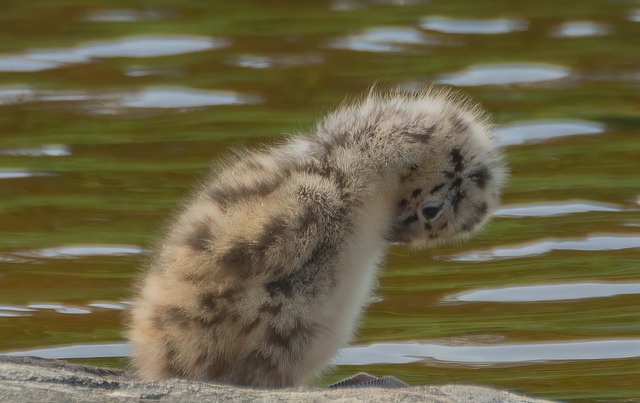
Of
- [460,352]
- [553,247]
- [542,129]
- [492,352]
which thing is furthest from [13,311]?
[542,129]

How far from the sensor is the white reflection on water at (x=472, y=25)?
9.39 meters

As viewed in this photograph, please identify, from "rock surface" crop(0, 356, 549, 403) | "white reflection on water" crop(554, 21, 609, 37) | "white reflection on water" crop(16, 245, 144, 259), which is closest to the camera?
"rock surface" crop(0, 356, 549, 403)

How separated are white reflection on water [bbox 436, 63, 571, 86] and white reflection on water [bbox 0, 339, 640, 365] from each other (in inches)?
129

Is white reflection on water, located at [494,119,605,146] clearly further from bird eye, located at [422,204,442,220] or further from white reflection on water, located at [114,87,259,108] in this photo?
bird eye, located at [422,204,442,220]

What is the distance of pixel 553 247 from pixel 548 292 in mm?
523

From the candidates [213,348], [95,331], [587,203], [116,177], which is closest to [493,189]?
[213,348]

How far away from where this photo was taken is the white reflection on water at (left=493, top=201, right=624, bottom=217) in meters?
6.71

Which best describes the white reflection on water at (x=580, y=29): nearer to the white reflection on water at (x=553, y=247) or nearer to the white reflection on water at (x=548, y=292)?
the white reflection on water at (x=553, y=247)

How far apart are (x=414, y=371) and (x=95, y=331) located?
1.13 metres

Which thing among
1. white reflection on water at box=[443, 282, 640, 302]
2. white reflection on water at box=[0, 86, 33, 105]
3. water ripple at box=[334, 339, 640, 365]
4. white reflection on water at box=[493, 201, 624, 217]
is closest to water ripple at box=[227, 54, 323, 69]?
white reflection on water at box=[0, 86, 33, 105]

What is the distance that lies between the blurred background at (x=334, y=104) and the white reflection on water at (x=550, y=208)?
13 millimetres

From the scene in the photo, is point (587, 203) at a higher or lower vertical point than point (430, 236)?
lower

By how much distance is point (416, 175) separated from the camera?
4473 millimetres

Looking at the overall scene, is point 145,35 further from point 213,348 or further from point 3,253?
point 213,348
